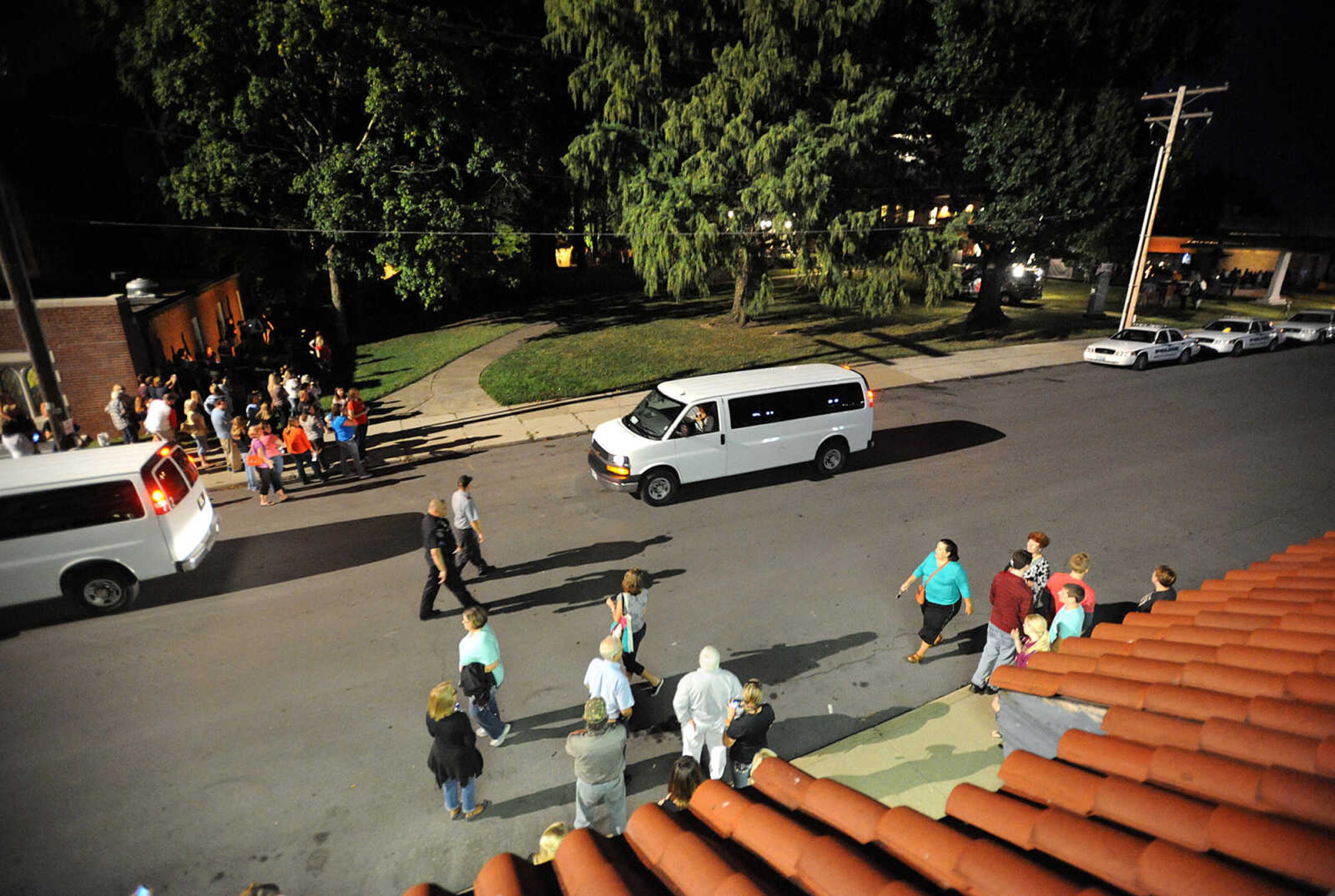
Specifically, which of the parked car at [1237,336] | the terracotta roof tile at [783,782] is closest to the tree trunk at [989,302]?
the parked car at [1237,336]

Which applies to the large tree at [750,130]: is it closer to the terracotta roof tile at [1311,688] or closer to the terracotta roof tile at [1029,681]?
the terracotta roof tile at [1029,681]

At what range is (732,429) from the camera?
11688mm

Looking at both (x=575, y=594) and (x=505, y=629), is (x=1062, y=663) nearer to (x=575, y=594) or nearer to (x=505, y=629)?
(x=575, y=594)

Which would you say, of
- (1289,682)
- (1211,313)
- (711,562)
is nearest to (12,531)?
(711,562)

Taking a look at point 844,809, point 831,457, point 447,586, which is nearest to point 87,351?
point 447,586

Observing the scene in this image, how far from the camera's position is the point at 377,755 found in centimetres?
618

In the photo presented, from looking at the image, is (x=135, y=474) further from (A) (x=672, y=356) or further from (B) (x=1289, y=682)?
(A) (x=672, y=356)

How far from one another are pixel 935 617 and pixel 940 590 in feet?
1.06

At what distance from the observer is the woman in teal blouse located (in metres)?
7.06

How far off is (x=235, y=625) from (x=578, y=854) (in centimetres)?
771

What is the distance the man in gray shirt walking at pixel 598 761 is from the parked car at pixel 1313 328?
106 ft

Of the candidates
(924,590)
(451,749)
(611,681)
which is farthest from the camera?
(924,590)

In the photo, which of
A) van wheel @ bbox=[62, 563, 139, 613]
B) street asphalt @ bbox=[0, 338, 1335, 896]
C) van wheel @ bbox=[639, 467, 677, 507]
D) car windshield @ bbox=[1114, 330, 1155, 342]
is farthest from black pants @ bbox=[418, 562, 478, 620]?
car windshield @ bbox=[1114, 330, 1155, 342]

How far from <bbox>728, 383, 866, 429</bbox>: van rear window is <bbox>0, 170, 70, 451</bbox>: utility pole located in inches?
437
